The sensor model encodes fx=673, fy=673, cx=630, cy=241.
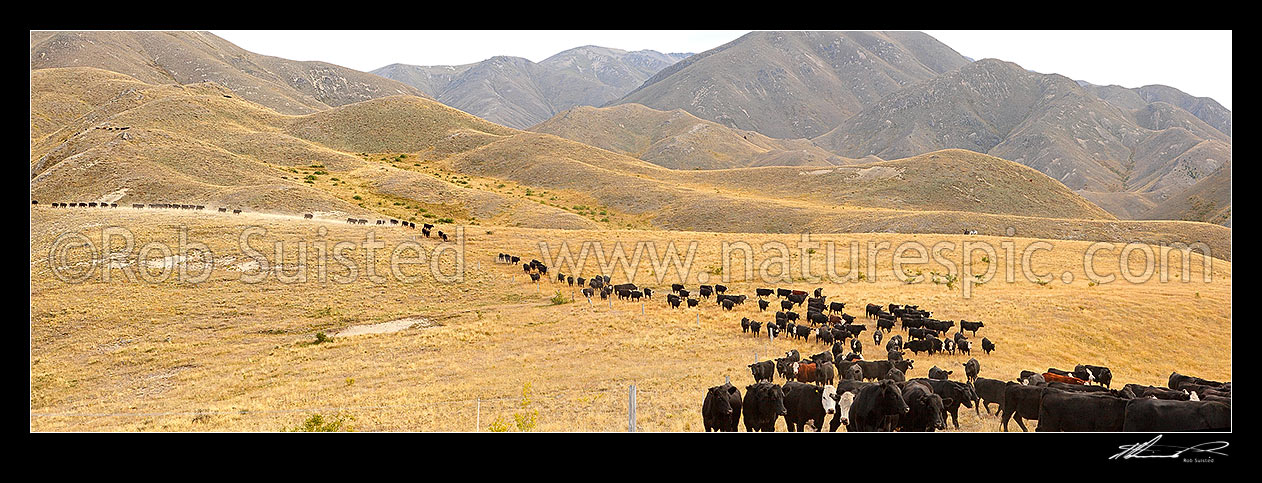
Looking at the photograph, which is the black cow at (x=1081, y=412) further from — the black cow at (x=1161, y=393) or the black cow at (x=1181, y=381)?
the black cow at (x=1181, y=381)

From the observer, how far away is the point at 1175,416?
13188mm

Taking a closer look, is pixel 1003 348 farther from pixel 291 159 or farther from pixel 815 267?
pixel 291 159

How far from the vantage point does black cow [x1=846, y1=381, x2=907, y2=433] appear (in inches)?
518

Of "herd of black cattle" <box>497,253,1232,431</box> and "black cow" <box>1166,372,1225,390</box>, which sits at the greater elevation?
"herd of black cattle" <box>497,253,1232,431</box>

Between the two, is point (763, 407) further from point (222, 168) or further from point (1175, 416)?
point (222, 168)

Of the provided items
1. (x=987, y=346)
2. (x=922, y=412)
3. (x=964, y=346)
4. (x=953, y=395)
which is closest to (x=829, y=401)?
(x=922, y=412)

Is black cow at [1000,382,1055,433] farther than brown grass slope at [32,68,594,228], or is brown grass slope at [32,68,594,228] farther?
brown grass slope at [32,68,594,228]

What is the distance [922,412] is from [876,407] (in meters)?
A: 0.93

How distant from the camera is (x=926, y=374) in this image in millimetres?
21984

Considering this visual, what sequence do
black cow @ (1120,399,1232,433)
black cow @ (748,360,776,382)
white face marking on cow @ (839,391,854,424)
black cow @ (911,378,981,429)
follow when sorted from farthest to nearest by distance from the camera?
black cow @ (748,360,776,382)
black cow @ (911,378,981,429)
white face marking on cow @ (839,391,854,424)
black cow @ (1120,399,1232,433)

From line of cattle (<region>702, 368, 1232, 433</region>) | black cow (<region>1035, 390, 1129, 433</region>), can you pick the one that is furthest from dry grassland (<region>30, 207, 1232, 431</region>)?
black cow (<region>1035, 390, 1129, 433</region>)

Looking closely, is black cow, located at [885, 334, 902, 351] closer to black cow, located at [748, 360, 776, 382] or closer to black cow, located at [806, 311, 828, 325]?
black cow, located at [806, 311, 828, 325]

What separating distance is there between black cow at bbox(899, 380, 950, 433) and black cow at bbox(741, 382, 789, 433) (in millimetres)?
2423

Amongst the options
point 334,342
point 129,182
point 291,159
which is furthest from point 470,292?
point 291,159
